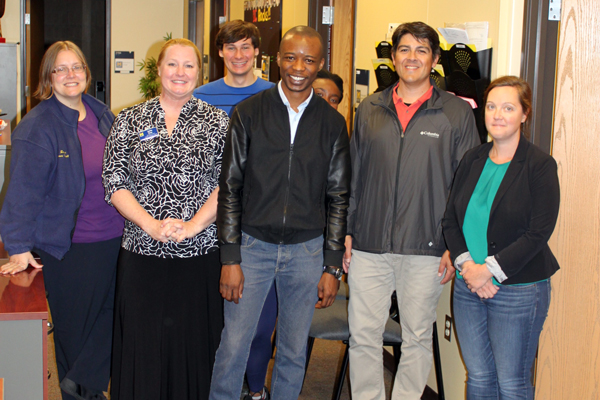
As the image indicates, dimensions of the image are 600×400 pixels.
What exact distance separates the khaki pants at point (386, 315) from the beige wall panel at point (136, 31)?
21.0ft

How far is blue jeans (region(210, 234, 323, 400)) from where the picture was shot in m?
2.00

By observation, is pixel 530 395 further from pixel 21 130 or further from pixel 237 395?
pixel 21 130

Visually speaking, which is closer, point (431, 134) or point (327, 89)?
point (431, 134)

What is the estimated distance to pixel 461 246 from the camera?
2.01 m

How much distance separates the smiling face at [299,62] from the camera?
78.1 inches

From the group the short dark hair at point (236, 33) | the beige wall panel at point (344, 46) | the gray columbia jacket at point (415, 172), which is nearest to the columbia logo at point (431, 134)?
the gray columbia jacket at point (415, 172)

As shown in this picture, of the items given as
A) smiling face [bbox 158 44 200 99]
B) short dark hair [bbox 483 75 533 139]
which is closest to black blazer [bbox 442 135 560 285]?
short dark hair [bbox 483 75 533 139]

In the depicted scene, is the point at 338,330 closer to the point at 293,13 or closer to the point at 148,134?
the point at 148,134

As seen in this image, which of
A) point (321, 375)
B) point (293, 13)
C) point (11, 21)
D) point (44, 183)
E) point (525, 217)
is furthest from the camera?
point (11, 21)

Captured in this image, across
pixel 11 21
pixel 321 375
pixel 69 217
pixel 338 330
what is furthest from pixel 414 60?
pixel 11 21

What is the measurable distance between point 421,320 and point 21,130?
5.79 feet

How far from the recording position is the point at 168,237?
1.99 metres

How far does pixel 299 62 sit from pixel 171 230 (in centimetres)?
75

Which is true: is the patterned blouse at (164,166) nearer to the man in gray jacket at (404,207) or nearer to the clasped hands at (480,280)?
the man in gray jacket at (404,207)
